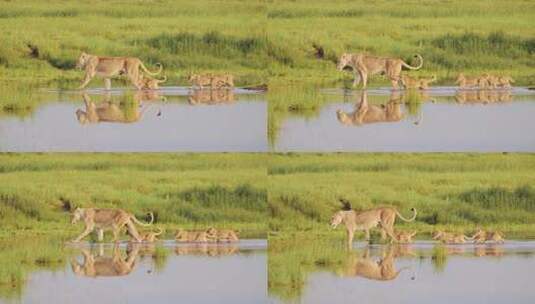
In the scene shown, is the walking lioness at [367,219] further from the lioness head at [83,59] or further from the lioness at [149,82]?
the lioness head at [83,59]

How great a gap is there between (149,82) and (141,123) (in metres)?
0.19

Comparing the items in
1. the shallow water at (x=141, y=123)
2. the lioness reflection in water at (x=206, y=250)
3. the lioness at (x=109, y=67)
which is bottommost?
the lioness reflection in water at (x=206, y=250)

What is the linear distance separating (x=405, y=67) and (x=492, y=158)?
0.56 metres

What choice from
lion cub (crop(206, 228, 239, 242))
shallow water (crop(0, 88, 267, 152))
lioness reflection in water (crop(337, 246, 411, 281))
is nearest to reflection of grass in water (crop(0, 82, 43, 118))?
shallow water (crop(0, 88, 267, 152))

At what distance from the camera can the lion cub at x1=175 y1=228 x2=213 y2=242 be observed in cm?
365

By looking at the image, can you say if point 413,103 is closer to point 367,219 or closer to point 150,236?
point 367,219

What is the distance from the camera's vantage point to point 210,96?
12.1 feet

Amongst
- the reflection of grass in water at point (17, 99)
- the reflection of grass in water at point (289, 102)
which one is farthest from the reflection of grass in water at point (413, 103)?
the reflection of grass in water at point (17, 99)

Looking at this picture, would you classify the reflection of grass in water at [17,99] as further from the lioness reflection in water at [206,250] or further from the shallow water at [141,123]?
the lioness reflection in water at [206,250]

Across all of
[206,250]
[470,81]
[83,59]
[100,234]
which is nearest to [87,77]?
[83,59]

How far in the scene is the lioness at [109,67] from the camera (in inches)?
143

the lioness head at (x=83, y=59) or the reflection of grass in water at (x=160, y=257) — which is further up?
the lioness head at (x=83, y=59)

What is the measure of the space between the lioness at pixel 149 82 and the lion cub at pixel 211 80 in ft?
0.44

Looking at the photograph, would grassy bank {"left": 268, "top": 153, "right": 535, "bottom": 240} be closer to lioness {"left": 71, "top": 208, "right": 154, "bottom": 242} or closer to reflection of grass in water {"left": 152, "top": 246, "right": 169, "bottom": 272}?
reflection of grass in water {"left": 152, "top": 246, "right": 169, "bottom": 272}
